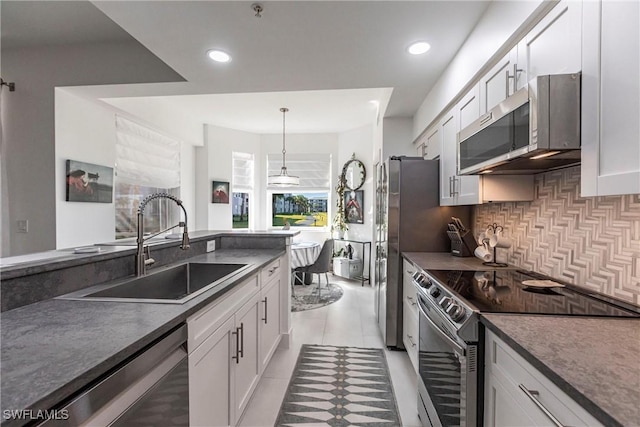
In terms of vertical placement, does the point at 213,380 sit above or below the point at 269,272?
below

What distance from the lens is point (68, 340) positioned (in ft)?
2.88

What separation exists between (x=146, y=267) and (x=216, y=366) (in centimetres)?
80

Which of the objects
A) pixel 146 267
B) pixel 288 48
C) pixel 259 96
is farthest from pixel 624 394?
pixel 259 96

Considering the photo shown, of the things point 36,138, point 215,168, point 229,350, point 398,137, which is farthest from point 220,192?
point 229,350

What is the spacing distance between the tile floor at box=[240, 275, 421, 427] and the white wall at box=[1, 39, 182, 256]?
2578 millimetres

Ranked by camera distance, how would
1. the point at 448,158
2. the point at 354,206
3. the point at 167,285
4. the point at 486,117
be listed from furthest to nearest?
the point at 354,206 < the point at 448,158 < the point at 167,285 < the point at 486,117

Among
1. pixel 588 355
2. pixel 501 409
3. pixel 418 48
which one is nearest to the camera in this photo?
pixel 588 355

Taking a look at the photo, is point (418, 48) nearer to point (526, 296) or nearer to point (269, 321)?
point (526, 296)

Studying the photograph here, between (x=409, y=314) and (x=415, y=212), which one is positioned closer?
(x=409, y=314)

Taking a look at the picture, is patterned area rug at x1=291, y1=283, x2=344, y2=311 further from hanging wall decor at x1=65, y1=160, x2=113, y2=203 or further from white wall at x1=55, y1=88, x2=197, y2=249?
hanging wall decor at x1=65, y1=160, x2=113, y2=203

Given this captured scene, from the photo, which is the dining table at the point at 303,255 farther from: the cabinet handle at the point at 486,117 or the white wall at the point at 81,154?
the cabinet handle at the point at 486,117

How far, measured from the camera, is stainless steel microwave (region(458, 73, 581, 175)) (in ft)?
3.61

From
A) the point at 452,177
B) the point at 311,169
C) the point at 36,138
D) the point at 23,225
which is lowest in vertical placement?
the point at 23,225

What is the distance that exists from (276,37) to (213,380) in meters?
2.03
